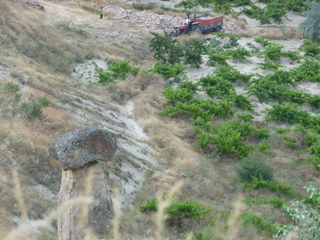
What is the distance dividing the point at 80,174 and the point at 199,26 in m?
29.3

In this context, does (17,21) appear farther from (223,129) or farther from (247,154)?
(247,154)

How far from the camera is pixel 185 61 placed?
2662 cm

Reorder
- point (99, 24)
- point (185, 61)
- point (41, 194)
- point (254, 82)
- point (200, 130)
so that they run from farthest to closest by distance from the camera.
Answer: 1. point (99, 24)
2. point (185, 61)
3. point (254, 82)
4. point (200, 130)
5. point (41, 194)

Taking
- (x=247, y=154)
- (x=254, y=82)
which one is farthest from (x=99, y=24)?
(x=247, y=154)

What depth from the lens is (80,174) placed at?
19.5ft

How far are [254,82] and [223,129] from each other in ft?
25.2

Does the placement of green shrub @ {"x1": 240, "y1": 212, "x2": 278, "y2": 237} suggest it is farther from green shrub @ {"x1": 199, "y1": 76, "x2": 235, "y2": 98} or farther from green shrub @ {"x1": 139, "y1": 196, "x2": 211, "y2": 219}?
green shrub @ {"x1": 199, "y1": 76, "x2": 235, "y2": 98}

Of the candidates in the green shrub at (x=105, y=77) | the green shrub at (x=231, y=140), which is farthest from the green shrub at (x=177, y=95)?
the green shrub at (x=231, y=140)

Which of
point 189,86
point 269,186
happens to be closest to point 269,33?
point 189,86

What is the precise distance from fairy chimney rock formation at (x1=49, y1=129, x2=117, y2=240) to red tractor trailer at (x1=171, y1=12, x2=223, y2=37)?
2648cm

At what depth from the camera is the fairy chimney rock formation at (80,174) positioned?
5805 millimetres

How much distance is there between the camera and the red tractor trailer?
3248 centimetres

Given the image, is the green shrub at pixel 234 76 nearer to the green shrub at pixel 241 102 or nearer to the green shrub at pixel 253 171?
the green shrub at pixel 241 102

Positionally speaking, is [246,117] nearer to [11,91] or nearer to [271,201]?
[271,201]
